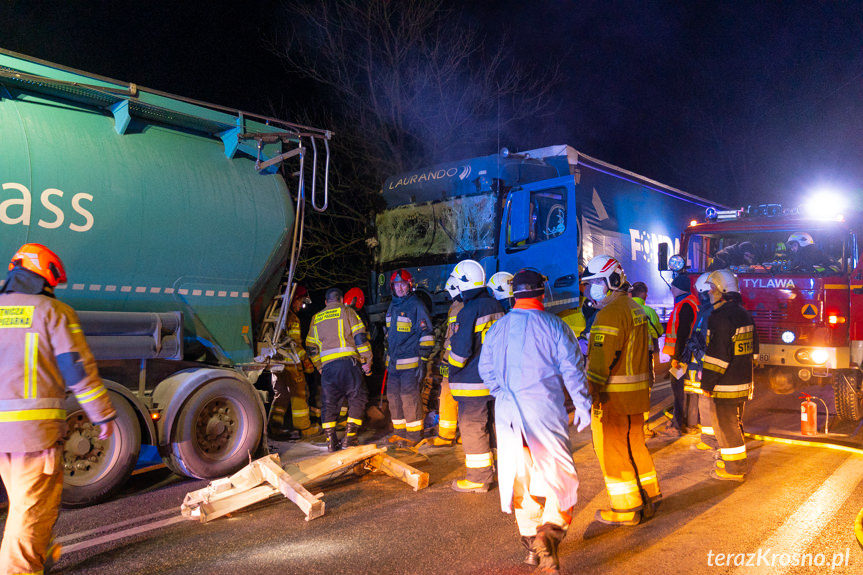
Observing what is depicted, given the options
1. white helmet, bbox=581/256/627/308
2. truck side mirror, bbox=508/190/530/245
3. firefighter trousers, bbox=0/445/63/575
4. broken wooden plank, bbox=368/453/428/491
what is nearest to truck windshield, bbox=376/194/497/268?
truck side mirror, bbox=508/190/530/245

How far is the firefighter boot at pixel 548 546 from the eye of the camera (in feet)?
11.6

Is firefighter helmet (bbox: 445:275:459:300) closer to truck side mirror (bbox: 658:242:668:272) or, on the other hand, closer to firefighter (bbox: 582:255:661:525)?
firefighter (bbox: 582:255:661:525)

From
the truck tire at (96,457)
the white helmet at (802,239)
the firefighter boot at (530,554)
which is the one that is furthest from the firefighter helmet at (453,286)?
the white helmet at (802,239)

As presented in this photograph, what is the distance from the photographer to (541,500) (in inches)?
147

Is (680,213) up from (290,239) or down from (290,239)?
up

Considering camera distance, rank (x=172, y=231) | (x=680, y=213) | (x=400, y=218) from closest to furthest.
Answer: (x=172, y=231)
(x=400, y=218)
(x=680, y=213)

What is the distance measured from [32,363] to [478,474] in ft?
10.9

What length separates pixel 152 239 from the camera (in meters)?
5.42

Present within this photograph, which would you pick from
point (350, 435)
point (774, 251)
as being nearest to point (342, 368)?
point (350, 435)

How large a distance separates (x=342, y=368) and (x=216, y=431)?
60.1 inches

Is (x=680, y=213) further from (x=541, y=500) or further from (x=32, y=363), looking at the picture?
(x=32, y=363)

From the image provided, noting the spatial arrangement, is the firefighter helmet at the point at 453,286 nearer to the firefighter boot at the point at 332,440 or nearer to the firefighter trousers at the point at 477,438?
the firefighter trousers at the point at 477,438

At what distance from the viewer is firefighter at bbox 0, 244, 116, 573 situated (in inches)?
130

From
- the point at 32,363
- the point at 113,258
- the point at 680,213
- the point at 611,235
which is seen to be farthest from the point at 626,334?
the point at 680,213
